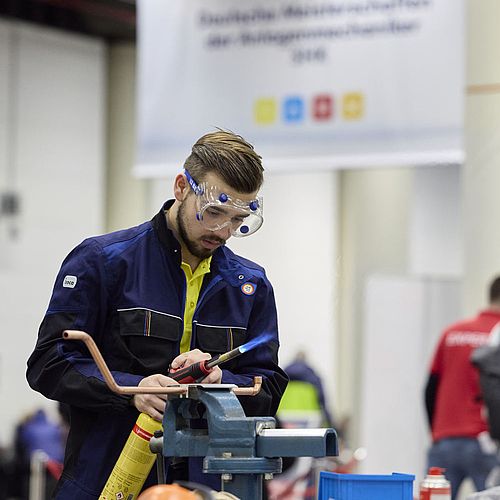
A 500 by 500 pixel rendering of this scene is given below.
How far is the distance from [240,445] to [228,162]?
63 centimetres

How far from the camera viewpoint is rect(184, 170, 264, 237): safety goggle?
259cm

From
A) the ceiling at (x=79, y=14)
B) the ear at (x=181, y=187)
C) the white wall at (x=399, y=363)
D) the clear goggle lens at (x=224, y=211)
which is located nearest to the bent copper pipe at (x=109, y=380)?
the clear goggle lens at (x=224, y=211)

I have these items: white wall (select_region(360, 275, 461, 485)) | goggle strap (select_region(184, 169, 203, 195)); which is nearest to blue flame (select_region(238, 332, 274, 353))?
goggle strap (select_region(184, 169, 203, 195))

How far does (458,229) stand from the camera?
12.1 m

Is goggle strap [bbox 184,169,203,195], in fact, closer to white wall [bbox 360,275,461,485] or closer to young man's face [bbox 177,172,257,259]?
young man's face [bbox 177,172,257,259]

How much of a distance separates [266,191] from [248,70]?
8539mm

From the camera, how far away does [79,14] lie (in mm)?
14430

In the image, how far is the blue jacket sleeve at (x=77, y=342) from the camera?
2580 millimetres

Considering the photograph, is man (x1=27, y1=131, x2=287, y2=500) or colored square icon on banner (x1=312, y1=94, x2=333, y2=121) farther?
colored square icon on banner (x1=312, y1=94, x2=333, y2=121)

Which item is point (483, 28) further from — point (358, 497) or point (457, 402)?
point (358, 497)

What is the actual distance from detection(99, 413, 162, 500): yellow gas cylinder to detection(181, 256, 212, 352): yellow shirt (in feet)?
1.02

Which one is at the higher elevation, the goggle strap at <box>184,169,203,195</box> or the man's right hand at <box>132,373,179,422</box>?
the goggle strap at <box>184,169,203,195</box>

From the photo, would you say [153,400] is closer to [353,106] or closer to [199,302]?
[199,302]

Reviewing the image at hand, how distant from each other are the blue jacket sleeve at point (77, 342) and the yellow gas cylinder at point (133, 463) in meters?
0.11
